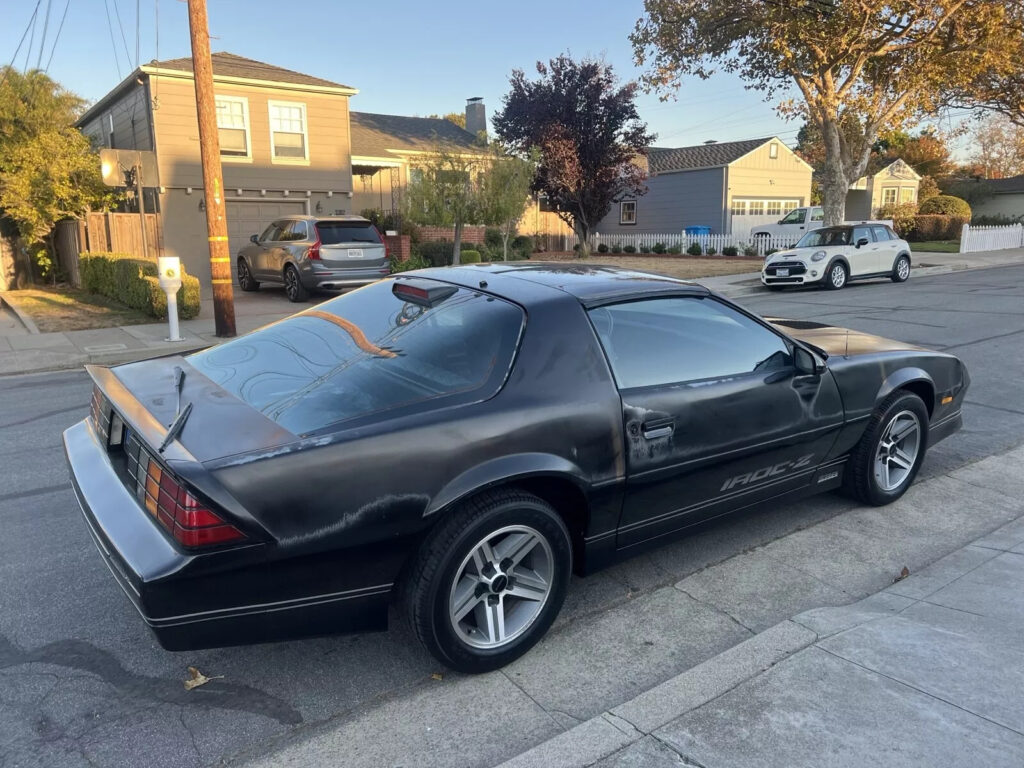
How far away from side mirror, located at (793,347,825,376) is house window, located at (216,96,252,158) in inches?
725

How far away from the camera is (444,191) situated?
16.5 meters

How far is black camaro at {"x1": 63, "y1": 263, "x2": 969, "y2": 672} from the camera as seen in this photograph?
2.41 m

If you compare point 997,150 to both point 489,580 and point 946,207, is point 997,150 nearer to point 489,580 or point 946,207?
point 946,207

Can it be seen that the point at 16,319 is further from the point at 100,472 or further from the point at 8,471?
the point at 100,472

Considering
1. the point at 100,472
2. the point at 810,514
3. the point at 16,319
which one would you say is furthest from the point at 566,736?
the point at 16,319

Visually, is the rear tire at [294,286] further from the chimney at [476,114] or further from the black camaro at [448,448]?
the chimney at [476,114]

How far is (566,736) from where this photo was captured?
93.2 inches

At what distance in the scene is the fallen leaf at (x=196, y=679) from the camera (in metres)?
2.81

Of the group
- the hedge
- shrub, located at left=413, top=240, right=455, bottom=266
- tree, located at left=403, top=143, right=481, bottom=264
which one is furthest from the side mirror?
shrub, located at left=413, top=240, right=455, bottom=266

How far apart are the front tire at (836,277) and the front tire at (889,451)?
13349mm

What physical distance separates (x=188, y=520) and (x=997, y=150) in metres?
74.4

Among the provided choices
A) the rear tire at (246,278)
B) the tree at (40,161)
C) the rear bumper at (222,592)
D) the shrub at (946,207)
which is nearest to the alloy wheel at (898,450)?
A: the rear bumper at (222,592)

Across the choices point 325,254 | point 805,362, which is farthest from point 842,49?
point 805,362

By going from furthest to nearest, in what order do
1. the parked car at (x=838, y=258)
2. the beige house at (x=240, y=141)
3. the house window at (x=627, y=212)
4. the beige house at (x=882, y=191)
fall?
the beige house at (x=882, y=191) < the house window at (x=627, y=212) < the beige house at (x=240, y=141) < the parked car at (x=838, y=258)
